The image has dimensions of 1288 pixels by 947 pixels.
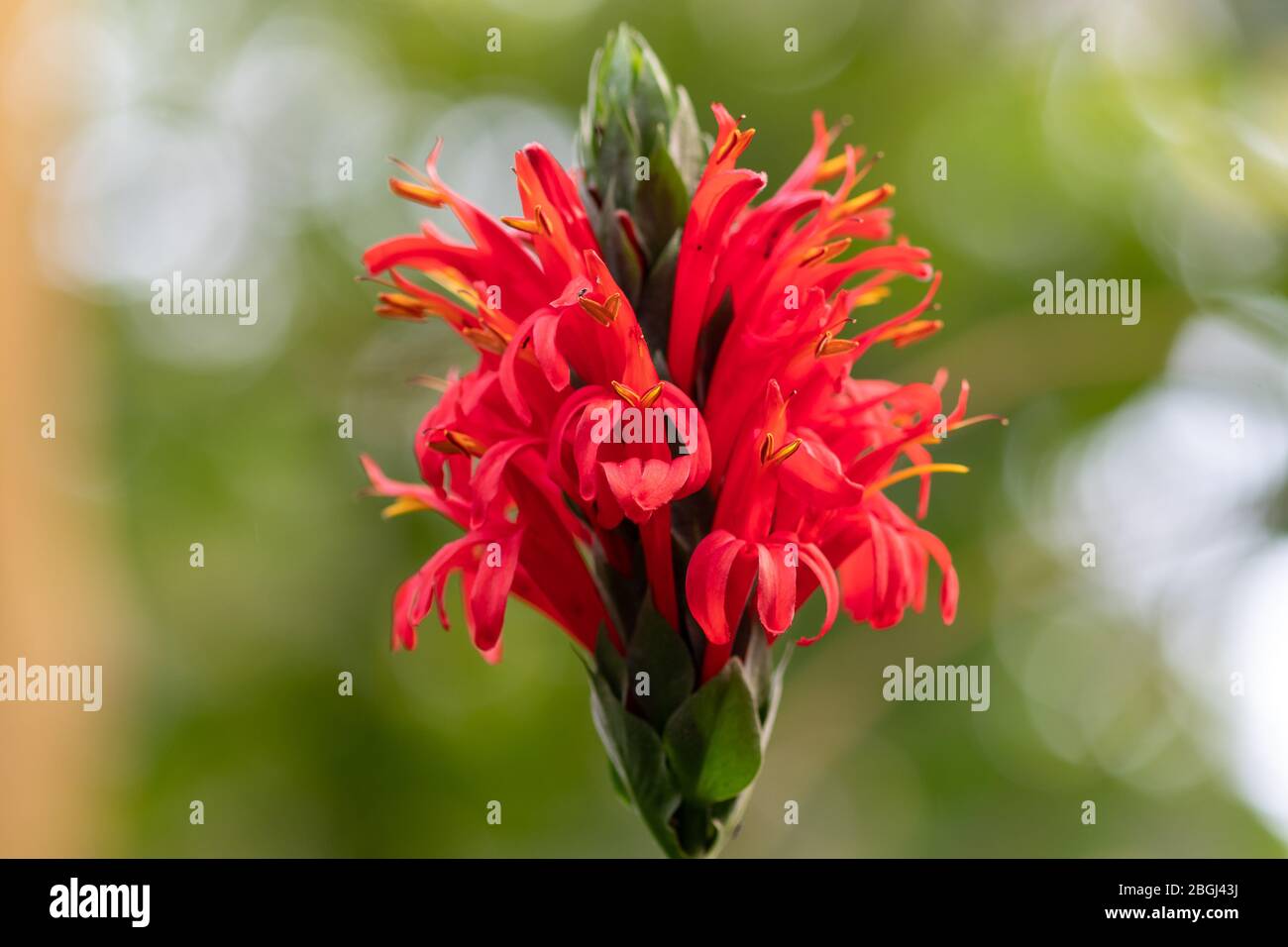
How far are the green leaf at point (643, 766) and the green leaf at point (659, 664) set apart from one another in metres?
0.04

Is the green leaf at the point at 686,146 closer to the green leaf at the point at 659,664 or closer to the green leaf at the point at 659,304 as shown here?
the green leaf at the point at 659,304

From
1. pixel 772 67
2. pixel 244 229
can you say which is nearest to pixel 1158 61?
pixel 772 67

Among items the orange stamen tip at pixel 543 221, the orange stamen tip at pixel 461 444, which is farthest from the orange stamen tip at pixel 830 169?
the orange stamen tip at pixel 461 444

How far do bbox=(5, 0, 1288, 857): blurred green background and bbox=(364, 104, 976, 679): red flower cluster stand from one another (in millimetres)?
3993

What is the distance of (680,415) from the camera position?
1.70 metres

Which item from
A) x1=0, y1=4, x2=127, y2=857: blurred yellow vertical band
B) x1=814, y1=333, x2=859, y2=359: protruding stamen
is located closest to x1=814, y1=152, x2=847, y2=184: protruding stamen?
x1=814, y1=333, x2=859, y2=359: protruding stamen

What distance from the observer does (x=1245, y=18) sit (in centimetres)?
507

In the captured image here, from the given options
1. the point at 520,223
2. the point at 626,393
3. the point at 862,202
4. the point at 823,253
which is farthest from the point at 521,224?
the point at 862,202

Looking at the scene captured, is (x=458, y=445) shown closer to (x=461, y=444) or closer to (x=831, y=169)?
(x=461, y=444)

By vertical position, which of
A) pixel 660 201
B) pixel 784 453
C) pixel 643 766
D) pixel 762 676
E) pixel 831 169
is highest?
pixel 831 169

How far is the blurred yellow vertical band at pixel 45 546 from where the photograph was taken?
625 cm

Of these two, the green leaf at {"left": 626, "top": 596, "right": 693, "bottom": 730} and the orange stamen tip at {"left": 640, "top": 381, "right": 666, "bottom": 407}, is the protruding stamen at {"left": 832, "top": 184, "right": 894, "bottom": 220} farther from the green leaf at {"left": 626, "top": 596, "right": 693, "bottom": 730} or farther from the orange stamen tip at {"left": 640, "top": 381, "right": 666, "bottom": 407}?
the green leaf at {"left": 626, "top": 596, "right": 693, "bottom": 730}

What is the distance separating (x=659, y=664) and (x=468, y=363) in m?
5.25

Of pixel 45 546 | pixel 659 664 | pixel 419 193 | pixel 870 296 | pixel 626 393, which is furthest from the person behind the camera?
pixel 45 546
